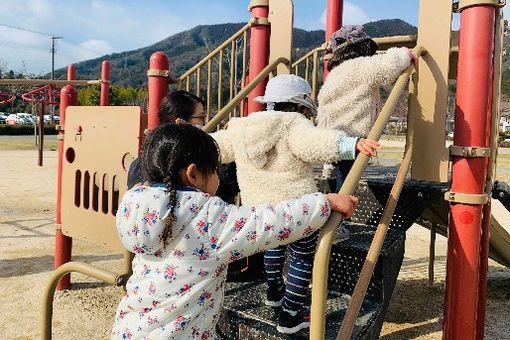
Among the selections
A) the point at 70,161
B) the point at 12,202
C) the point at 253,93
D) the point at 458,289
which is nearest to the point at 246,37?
the point at 253,93

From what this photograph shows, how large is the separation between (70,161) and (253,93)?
5.29 ft

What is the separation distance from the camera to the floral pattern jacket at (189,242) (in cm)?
145

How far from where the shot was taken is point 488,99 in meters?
2.50

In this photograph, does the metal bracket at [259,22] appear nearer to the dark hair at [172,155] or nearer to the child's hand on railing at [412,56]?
the child's hand on railing at [412,56]

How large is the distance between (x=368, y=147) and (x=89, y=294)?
315cm

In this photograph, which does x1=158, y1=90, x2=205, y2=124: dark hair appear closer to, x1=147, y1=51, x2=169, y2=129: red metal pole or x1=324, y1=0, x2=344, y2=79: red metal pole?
x1=147, y1=51, x2=169, y2=129: red metal pole

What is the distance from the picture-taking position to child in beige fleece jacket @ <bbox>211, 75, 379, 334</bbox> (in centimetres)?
204

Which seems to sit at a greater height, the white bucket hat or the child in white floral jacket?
the white bucket hat

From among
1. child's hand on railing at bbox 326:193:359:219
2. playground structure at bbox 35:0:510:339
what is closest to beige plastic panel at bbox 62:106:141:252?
playground structure at bbox 35:0:510:339

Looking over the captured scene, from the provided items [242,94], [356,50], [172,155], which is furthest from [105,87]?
[172,155]

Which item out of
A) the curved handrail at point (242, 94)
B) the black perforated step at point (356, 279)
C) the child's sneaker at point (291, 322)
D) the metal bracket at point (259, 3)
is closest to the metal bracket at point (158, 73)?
the curved handrail at point (242, 94)

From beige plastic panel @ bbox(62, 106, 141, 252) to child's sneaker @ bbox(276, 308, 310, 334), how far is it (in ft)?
5.34

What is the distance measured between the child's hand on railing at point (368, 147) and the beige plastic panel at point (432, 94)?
3.05 ft

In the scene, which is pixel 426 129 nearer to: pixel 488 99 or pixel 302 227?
pixel 488 99
